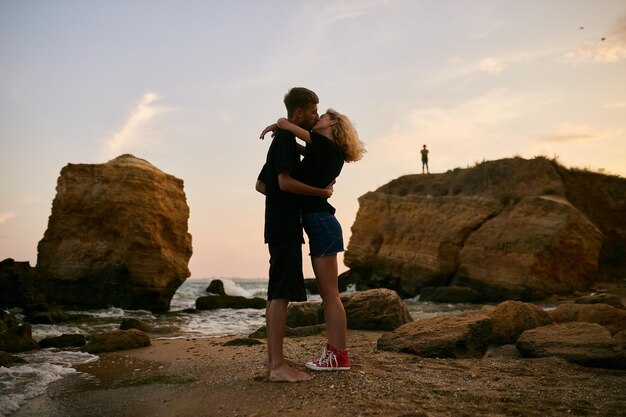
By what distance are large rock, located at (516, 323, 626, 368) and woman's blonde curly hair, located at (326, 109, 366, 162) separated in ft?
9.39

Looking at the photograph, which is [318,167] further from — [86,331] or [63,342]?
[86,331]

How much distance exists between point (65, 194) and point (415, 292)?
1347 centimetres

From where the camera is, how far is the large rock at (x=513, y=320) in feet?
21.6

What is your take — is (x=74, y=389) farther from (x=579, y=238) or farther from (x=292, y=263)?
(x=579, y=238)

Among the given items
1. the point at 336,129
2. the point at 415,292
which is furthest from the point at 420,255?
the point at 336,129

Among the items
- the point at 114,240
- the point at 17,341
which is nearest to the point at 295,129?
the point at 17,341

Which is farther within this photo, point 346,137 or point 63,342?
point 63,342

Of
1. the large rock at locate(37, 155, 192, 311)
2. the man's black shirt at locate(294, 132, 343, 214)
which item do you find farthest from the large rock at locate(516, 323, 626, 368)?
the large rock at locate(37, 155, 192, 311)

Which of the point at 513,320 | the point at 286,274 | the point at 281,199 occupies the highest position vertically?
the point at 281,199

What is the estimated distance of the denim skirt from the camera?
450cm

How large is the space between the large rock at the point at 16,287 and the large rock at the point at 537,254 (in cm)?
1410

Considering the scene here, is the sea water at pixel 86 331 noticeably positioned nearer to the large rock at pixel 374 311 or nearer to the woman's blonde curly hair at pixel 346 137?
the large rock at pixel 374 311

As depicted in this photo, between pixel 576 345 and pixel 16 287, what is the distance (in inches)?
520

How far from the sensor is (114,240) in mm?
14930
